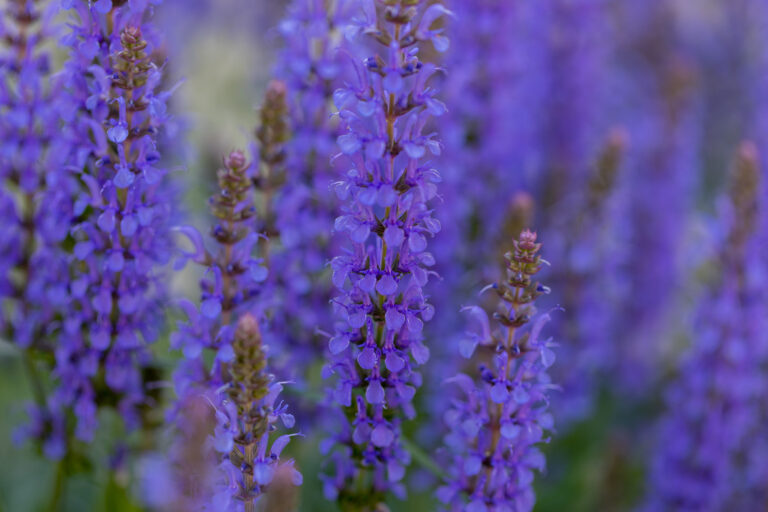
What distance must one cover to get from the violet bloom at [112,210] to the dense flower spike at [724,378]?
8.35ft

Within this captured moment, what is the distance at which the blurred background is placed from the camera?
13.9 feet

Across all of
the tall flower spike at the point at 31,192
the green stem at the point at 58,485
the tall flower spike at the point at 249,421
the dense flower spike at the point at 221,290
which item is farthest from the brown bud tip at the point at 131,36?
the green stem at the point at 58,485

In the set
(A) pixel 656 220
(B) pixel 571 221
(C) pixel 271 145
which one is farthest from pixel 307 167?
(A) pixel 656 220

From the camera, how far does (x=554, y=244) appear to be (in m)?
4.74

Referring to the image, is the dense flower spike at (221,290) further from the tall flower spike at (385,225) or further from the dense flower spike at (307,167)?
the dense flower spike at (307,167)

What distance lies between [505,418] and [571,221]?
2547 mm

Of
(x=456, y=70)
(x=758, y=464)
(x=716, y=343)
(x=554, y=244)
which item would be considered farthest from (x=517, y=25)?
(x=758, y=464)

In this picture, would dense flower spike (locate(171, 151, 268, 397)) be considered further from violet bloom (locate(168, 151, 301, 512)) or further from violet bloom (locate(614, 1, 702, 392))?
violet bloom (locate(614, 1, 702, 392))

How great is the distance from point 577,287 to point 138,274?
2.78m

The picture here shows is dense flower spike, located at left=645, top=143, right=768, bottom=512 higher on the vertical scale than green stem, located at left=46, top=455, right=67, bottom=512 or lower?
higher

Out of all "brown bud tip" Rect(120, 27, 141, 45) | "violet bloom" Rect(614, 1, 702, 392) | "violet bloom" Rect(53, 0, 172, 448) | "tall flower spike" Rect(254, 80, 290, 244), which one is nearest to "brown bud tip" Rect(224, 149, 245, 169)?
"violet bloom" Rect(53, 0, 172, 448)

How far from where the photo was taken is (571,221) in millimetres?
4684

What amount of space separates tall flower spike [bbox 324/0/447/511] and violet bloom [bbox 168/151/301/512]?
0.25 m

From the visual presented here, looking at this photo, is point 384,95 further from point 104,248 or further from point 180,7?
point 180,7
